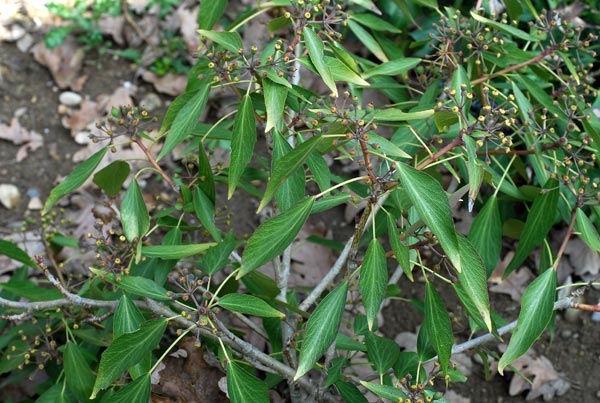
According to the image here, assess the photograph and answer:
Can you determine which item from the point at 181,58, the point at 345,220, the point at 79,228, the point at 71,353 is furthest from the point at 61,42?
the point at 71,353

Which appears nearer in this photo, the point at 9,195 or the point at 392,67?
the point at 392,67

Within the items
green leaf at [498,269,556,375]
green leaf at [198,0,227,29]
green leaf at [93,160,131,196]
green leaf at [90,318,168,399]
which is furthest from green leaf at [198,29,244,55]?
green leaf at [498,269,556,375]

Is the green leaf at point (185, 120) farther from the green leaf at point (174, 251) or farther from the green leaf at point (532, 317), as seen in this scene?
the green leaf at point (532, 317)

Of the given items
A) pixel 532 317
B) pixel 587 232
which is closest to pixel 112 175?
pixel 532 317

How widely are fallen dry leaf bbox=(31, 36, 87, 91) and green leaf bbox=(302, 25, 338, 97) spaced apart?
2.16m

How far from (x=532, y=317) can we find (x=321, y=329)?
20.1 inches

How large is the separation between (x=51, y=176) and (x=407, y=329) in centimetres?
176

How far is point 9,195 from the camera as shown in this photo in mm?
3156

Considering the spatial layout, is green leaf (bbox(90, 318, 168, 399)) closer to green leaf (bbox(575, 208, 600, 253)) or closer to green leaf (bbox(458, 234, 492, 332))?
green leaf (bbox(458, 234, 492, 332))

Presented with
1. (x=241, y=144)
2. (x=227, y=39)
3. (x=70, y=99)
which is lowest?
(x=70, y=99)

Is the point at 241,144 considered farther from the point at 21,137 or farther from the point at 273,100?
the point at 21,137

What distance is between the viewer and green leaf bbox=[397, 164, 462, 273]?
141 centimetres

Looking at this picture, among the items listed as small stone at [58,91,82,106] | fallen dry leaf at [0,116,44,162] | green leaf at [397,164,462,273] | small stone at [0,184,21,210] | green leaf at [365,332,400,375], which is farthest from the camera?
small stone at [58,91,82,106]

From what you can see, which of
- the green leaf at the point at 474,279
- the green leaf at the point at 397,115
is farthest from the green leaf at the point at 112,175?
the green leaf at the point at 474,279
